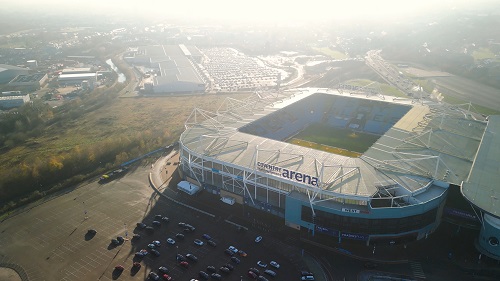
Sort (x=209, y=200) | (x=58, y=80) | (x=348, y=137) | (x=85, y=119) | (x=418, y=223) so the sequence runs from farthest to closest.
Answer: (x=58, y=80) → (x=85, y=119) → (x=348, y=137) → (x=209, y=200) → (x=418, y=223)

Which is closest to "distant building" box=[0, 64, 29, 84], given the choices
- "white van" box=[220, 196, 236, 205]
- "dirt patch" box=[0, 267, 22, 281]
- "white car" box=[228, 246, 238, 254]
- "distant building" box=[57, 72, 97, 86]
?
"distant building" box=[57, 72, 97, 86]

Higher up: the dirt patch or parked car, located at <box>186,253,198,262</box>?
parked car, located at <box>186,253,198,262</box>

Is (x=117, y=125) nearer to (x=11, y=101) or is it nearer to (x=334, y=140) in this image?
(x=11, y=101)

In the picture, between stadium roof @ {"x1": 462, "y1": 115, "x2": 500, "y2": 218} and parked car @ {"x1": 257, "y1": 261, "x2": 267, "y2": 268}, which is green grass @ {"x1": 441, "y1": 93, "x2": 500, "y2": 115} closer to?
stadium roof @ {"x1": 462, "y1": 115, "x2": 500, "y2": 218}

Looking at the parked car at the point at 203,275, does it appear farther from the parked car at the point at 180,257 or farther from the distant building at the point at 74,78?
the distant building at the point at 74,78

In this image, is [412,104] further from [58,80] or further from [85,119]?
[58,80]

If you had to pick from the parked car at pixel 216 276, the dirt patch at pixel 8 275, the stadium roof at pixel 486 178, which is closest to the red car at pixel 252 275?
the parked car at pixel 216 276

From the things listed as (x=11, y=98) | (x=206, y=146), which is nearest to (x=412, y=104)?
(x=206, y=146)
